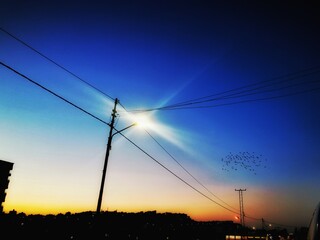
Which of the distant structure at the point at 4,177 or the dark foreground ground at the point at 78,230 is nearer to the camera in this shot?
the distant structure at the point at 4,177

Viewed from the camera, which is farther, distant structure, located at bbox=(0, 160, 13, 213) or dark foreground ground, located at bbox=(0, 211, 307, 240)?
dark foreground ground, located at bbox=(0, 211, 307, 240)

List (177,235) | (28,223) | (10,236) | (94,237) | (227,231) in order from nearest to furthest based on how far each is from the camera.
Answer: (94,237)
(10,236)
(28,223)
(177,235)
(227,231)

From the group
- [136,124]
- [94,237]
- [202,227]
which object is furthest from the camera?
[202,227]

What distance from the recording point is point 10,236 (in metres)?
42.4

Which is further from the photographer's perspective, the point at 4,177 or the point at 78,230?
the point at 78,230

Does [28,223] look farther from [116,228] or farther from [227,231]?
[227,231]

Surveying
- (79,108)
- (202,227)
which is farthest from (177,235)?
(79,108)

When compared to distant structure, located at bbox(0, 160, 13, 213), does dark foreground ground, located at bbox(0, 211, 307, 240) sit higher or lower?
lower

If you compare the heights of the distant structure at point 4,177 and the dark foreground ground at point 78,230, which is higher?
the distant structure at point 4,177

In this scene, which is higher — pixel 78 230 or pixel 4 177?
pixel 4 177

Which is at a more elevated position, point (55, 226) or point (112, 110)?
point (112, 110)

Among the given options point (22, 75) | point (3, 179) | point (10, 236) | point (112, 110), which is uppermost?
point (112, 110)

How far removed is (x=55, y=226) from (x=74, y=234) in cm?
540

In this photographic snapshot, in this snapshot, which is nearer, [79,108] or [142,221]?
[79,108]
